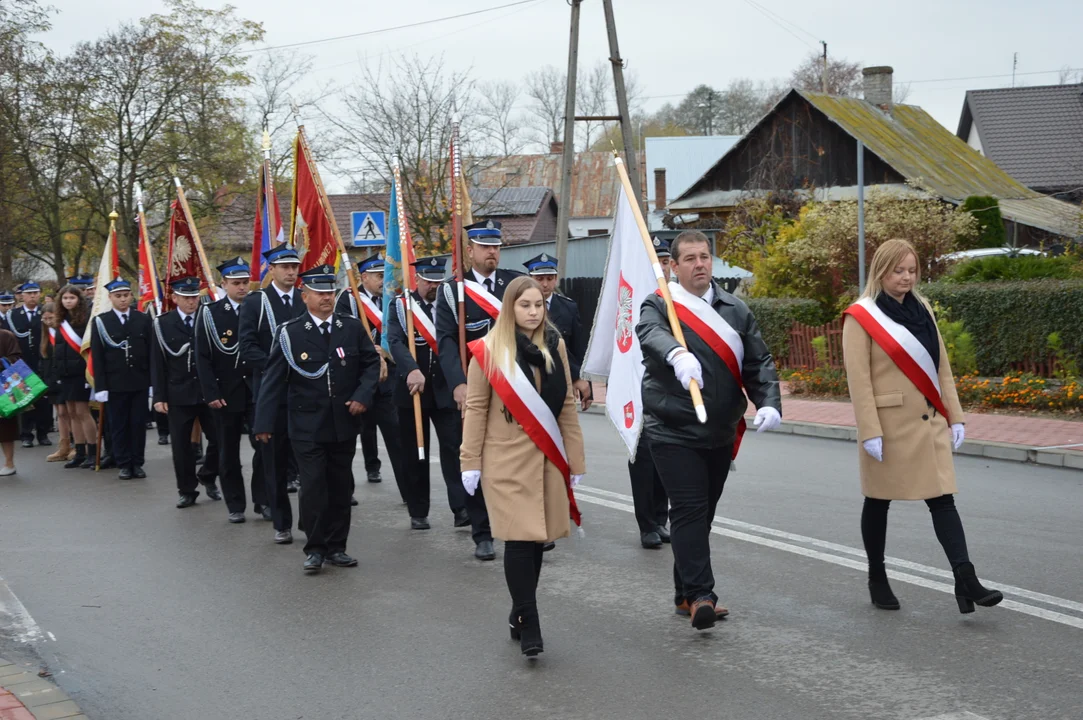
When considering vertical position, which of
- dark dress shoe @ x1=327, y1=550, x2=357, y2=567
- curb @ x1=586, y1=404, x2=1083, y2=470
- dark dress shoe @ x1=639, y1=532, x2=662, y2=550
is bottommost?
curb @ x1=586, y1=404, x2=1083, y2=470

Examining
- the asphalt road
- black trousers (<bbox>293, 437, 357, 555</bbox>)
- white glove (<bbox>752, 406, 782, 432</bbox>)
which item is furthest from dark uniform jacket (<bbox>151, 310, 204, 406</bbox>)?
white glove (<bbox>752, 406, 782, 432</bbox>)

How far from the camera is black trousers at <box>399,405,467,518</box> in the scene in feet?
28.4

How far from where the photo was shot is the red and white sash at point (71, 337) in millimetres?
13875

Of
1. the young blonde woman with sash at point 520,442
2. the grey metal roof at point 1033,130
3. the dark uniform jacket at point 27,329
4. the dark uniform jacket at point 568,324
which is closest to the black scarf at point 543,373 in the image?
the young blonde woman with sash at point 520,442

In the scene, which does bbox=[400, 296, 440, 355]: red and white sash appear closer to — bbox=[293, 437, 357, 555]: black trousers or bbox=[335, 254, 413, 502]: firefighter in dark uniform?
bbox=[335, 254, 413, 502]: firefighter in dark uniform

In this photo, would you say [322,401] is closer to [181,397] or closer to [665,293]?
[665,293]

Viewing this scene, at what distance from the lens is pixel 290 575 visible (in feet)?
25.2

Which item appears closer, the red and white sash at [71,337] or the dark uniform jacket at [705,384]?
the dark uniform jacket at [705,384]

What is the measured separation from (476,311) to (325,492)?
59.9 inches

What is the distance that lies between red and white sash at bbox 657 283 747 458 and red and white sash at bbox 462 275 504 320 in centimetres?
→ 238

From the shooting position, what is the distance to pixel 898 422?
19.8ft

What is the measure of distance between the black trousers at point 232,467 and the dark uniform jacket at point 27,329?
24.9 ft

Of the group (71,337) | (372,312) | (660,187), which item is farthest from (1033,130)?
(372,312)

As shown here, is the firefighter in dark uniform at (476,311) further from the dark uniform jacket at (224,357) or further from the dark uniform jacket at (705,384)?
the dark uniform jacket at (224,357)
